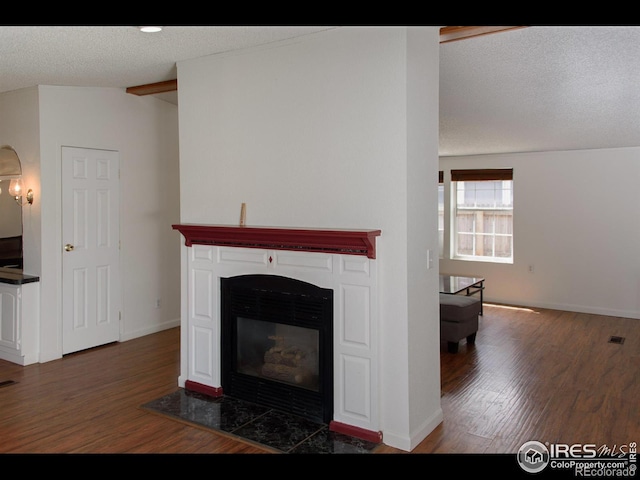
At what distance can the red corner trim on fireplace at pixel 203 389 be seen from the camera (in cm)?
373

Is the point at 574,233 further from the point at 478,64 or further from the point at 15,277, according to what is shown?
the point at 15,277

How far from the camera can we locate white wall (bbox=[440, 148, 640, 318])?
22.4ft

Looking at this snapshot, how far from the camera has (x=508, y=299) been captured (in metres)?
7.78

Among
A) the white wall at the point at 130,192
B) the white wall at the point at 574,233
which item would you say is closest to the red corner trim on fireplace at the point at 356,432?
the white wall at the point at 130,192

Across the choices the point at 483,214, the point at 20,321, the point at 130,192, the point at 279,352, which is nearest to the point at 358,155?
the point at 279,352

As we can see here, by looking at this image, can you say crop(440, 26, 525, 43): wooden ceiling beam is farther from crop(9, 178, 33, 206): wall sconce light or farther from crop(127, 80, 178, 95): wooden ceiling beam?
crop(9, 178, 33, 206): wall sconce light

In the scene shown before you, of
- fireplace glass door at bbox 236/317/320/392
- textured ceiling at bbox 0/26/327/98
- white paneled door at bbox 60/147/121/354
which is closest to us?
textured ceiling at bbox 0/26/327/98

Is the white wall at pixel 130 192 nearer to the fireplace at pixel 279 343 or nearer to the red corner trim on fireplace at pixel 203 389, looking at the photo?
the red corner trim on fireplace at pixel 203 389

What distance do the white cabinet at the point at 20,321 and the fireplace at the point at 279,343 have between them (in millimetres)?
1998

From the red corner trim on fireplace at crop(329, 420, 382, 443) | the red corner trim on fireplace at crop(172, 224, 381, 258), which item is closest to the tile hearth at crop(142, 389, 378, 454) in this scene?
the red corner trim on fireplace at crop(329, 420, 382, 443)

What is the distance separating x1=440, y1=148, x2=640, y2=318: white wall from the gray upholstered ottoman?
2.78m

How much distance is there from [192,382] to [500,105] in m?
3.65

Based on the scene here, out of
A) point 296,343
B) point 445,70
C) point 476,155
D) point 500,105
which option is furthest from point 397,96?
point 476,155
